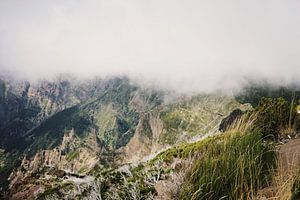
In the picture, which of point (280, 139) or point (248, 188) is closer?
point (248, 188)

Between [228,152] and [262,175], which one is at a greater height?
[228,152]

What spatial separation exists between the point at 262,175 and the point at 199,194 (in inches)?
59.2

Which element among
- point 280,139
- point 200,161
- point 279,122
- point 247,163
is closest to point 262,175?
point 247,163

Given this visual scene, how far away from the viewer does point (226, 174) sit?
5086 mm

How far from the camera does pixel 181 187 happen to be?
505cm

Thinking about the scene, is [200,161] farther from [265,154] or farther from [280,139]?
[280,139]

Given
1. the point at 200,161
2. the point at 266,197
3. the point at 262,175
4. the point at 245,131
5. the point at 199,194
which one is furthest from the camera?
the point at 245,131

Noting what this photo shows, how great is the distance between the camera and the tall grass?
4.80 meters

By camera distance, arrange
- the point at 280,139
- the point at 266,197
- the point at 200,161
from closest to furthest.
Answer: the point at 266,197 → the point at 200,161 → the point at 280,139

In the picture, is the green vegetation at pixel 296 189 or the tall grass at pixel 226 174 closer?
the green vegetation at pixel 296 189

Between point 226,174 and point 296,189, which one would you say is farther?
point 226,174

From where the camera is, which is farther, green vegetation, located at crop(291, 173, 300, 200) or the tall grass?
the tall grass

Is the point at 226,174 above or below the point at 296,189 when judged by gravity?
Result: below

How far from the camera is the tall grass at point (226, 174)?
15.8ft
